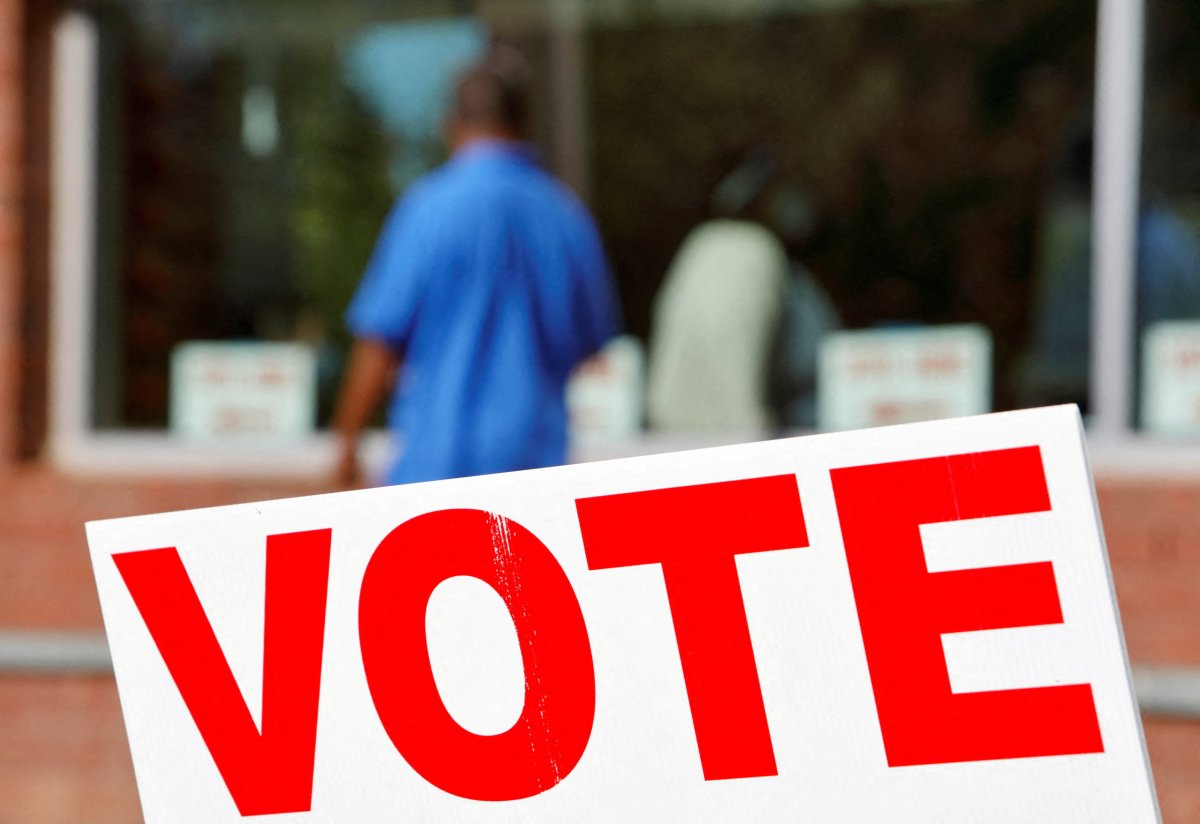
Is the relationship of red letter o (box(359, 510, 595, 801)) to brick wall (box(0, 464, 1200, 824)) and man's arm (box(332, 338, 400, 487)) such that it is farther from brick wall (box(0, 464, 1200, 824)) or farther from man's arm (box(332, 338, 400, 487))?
brick wall (box(0, 464, 1200, 824))

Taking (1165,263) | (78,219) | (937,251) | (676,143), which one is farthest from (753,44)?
(78,219)

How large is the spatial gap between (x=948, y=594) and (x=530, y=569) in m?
0.44

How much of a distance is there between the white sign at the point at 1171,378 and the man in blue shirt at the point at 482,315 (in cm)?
191

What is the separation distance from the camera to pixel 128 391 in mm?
6055

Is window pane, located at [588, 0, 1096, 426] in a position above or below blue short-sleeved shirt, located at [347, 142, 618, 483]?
above

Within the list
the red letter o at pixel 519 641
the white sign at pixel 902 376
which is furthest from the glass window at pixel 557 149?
the red letter o at pixel 519 641

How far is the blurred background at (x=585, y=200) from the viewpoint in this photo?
527 centimetres

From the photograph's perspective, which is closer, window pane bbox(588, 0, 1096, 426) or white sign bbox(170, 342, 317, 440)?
window pane bbox(588, 0, 1096, 426)

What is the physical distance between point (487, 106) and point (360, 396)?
0.71m

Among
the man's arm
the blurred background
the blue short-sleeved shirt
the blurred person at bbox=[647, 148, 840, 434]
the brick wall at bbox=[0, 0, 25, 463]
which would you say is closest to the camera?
the blue short-sleeved shirt

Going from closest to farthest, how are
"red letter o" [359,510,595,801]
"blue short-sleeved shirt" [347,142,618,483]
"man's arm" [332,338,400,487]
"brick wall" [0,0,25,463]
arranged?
1. "red letter o" [359,510,595,801]
2. "blue short-sleeved shirt" [347,142,618,483]
3. "man's arm" [332,338,400,487]
4. "brick wall" [0,0,25,463]

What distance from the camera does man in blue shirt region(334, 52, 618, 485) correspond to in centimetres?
391

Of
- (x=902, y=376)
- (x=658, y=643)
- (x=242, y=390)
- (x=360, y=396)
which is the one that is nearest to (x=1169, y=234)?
(x=902, y=376)

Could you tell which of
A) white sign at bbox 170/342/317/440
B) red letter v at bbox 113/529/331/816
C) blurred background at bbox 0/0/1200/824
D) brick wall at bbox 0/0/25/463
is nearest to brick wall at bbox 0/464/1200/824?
blurred background at bbox 0/0/1200/824
